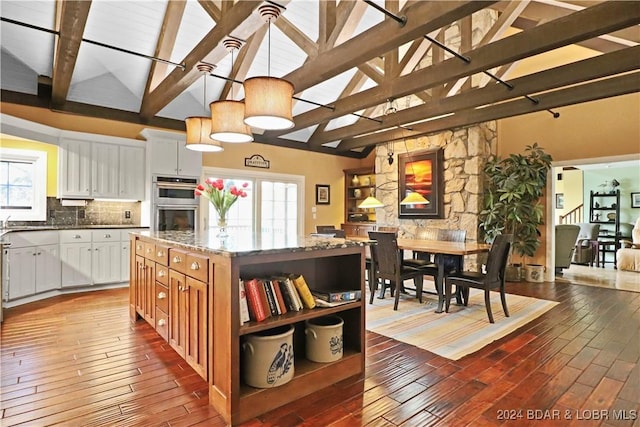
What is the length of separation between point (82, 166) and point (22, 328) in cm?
252

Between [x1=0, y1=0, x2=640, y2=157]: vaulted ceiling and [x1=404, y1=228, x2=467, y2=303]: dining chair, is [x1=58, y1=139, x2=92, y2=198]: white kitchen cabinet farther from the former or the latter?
[x1=404, y1=228, x2=467, y2=303]: dining chair

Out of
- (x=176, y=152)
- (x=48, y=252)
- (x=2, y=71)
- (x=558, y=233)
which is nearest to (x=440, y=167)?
(x=558, y=233)

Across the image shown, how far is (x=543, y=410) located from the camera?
1991 mm

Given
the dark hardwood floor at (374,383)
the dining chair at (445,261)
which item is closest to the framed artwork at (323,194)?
the dining chair at (445,261)

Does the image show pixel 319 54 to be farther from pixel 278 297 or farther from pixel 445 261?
pixel 278 297

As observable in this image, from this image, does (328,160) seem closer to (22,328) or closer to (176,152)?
(176,152)

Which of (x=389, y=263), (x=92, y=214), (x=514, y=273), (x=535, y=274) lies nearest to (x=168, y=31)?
(x=92, y=214)

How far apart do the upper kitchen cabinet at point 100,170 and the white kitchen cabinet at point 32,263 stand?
774 mm

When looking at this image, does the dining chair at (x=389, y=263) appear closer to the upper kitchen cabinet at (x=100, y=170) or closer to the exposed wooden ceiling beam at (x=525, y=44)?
the exposed wooden ceiling beam at (x=525, y=44)

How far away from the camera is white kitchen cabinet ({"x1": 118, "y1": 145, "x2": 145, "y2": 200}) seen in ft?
17.5

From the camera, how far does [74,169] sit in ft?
16.2

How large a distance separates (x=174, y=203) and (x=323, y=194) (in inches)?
150

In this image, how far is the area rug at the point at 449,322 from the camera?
3008mm

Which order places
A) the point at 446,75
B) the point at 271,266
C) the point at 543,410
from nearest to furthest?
the point at 543,410 → the point at 271,266 → the point at 446,75
